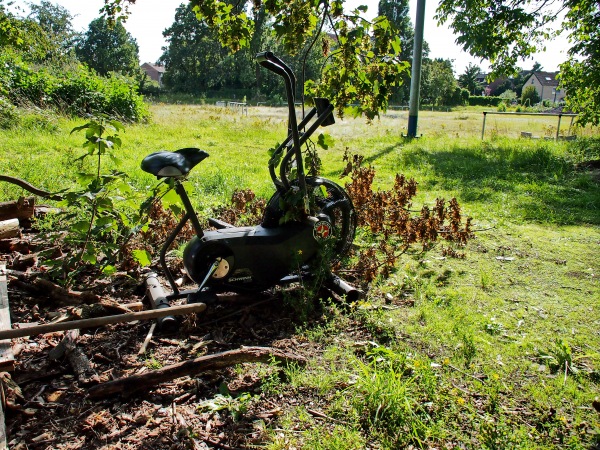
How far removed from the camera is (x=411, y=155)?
1144cm

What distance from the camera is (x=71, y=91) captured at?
15727 millimetres

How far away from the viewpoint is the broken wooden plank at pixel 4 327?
7.87ft

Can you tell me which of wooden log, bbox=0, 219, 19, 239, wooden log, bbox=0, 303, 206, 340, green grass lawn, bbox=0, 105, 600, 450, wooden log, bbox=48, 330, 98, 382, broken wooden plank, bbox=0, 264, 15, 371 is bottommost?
green grass lawn, bbox=0, 105, 600, 450

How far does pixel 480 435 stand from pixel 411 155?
376 inches

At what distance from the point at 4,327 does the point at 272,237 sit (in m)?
1.87

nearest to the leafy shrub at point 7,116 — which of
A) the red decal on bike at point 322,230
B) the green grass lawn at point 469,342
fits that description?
the green grass lawn at point 469,342

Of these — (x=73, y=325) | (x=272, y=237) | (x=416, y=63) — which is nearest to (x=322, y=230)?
(x=272, y=237)

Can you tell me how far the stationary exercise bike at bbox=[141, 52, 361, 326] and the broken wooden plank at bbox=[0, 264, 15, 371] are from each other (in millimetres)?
972

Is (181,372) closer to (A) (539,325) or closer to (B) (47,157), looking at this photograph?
(A) (539,325)

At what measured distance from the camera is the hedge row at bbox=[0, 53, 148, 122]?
14.3m

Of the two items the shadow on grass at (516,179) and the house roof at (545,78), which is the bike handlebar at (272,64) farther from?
the house roof at (545,78)

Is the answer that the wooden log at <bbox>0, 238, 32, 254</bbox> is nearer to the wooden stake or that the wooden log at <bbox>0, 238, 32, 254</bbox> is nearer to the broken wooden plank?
the broken wooden plank

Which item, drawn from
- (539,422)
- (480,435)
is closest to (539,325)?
(539,422)

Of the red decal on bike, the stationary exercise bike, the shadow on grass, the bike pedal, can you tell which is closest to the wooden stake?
the stationary exercise bike
